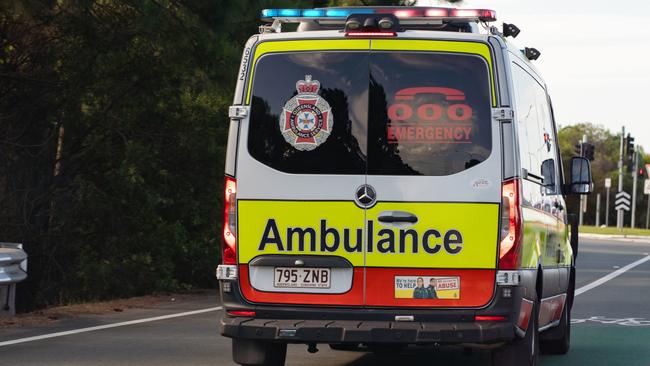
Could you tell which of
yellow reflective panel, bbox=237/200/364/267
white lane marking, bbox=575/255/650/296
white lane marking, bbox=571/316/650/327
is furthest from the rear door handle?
white lane marking, bbox=575/255/650/296

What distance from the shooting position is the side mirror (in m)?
12.1

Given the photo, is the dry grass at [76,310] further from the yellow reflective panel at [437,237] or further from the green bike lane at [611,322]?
the yellow reflective panel at [437,237]

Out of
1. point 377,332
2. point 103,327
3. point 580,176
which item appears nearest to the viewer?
point 377,332

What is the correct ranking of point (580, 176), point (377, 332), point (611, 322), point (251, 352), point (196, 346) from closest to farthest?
point (377, 332)
point (251, 352)
point (580, 176)
point (196, 346)
point (611, 322)

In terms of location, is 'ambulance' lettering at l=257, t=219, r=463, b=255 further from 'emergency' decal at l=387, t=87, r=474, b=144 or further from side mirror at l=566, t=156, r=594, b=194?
side mirror at l=566, t=156, r=594, b=194

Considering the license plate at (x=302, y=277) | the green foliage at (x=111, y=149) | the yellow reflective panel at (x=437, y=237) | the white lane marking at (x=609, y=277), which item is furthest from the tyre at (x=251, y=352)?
the white lane marking at (x=609, y=277)

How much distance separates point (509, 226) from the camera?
898 cm

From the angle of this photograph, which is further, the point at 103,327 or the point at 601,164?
the point at 601,164

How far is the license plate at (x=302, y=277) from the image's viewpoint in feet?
29.9

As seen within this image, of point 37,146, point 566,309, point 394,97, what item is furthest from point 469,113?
point 37,146

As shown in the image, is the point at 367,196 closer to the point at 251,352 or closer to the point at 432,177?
the point at 432,177

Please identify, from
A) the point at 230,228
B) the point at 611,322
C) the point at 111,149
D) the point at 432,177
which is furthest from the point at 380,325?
the point at 111,149

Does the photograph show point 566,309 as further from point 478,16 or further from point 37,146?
point 37,146

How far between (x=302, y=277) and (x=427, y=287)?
0.83m
